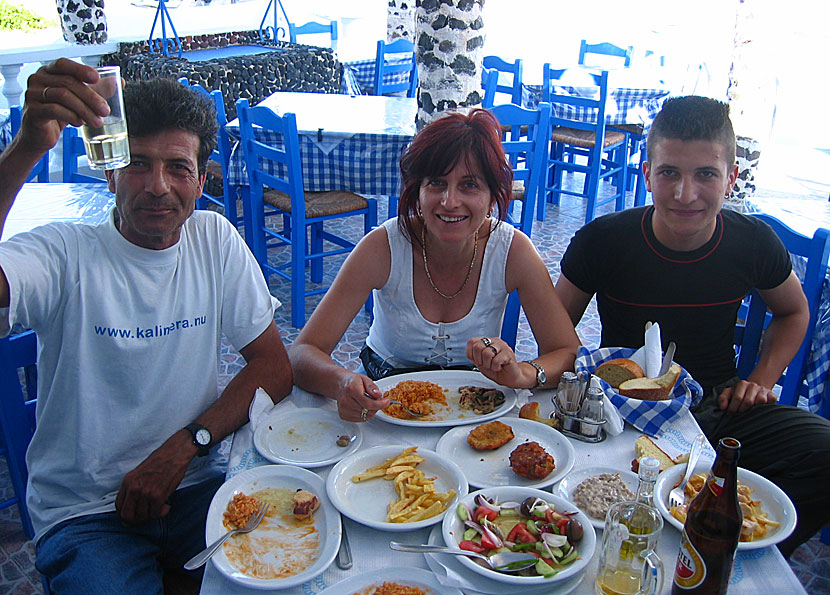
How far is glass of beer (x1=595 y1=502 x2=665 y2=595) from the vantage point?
40.9 inches

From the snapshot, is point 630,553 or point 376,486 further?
point 376,486

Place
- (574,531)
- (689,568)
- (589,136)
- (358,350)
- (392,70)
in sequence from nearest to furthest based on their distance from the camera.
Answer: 1. (689,568)
2. (574,531)
3. (358,350)
4. (589,136)
5. (392,70)

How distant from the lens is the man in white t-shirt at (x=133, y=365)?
58.1 inches

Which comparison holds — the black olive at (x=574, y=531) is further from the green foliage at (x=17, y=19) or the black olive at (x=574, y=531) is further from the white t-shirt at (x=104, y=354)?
the green foliage at (x=17, y=19)

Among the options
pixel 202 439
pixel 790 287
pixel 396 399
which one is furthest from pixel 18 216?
pixel 790 287

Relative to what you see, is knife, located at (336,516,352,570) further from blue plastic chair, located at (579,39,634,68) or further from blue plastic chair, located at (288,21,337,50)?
blue plastic chair, located at (288,21,337,50)

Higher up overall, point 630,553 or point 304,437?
point 630,553

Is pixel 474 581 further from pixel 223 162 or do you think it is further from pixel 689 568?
pixel 223 162

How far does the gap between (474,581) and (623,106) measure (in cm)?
514

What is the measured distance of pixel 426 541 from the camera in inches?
47.2

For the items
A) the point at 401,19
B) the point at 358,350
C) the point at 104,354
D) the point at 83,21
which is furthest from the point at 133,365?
the point at 401,19

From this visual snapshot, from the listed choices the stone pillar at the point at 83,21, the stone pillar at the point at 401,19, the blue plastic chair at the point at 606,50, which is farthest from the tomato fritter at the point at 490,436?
the stone pillar at the point at 401,19

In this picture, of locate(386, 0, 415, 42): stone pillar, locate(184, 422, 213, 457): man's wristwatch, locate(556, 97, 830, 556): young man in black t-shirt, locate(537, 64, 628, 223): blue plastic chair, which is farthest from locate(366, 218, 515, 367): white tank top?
locate(386, 0, 415, 42): stone pillar

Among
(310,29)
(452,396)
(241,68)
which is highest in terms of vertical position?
(310,29)
